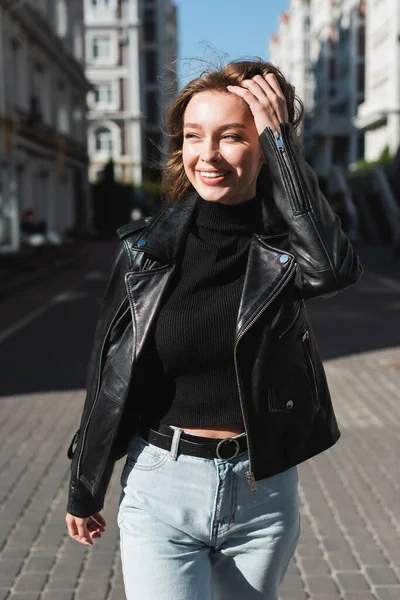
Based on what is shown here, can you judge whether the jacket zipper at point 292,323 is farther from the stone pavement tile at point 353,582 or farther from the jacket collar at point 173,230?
the stone pavement tile at point 353,582

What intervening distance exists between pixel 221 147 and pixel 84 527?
3.48ft

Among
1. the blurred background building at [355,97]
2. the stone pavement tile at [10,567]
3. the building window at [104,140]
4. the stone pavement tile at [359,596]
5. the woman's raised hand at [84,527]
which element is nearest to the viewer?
the woman's raised hand at [84,527]

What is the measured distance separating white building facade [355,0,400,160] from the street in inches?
2036

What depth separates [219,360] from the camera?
2307mm

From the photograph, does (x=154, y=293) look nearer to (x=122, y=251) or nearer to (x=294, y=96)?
(x=122, y=251)

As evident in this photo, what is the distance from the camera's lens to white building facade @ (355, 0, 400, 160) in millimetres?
62344

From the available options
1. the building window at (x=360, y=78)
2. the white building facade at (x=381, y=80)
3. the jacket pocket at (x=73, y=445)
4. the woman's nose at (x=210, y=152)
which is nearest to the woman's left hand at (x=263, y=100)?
the woman's nose at (x=210, y=152)

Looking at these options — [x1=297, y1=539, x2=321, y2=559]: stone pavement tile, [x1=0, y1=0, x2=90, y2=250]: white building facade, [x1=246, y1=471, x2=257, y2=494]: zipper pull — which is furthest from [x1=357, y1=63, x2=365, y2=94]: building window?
[x1=246, y1=471, x2=257, y2=494]: zipper pull

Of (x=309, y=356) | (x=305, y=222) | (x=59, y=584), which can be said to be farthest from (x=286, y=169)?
(x=59, y=584)

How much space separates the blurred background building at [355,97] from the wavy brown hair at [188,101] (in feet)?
84.6

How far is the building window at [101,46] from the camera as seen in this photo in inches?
3253

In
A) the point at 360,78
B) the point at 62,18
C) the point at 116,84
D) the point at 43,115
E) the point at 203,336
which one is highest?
the point at 116,84

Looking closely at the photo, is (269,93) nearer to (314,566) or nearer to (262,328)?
(262,328)

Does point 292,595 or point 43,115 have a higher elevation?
point 43,115
